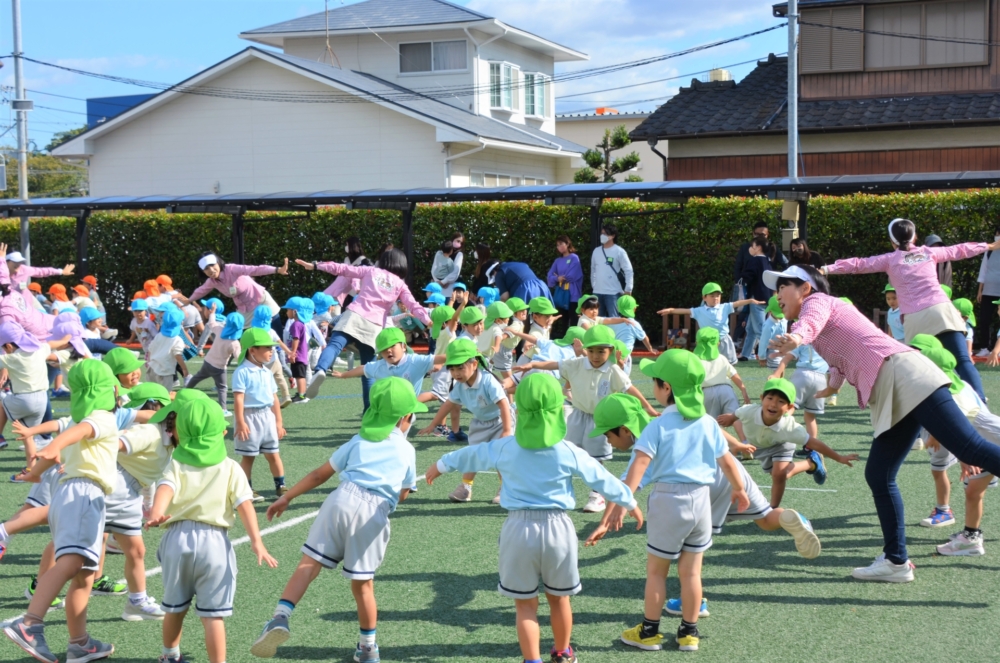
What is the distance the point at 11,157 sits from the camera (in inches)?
2977

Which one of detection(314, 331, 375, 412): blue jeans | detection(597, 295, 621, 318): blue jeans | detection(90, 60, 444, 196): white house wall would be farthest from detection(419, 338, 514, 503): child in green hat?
detection(90, 60, 444, 196): white house wall

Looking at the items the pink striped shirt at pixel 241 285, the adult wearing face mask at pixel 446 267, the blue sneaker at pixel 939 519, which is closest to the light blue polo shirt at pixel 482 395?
the blue sneaker at pixel 939 519

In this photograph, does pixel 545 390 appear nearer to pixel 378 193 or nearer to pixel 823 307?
pixel 823 307

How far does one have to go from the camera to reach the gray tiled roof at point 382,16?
33.6 meters

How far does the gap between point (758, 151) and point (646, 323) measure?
9.70 meters

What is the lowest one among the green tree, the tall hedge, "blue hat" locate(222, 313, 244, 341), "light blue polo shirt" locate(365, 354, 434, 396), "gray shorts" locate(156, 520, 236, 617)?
"gray shorts" locate(156, 520, 236, 617)

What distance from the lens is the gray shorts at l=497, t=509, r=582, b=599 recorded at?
4.90 m

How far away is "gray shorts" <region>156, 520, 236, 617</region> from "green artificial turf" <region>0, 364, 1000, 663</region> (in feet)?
1.63

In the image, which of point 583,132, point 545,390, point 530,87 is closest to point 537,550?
point 545,390

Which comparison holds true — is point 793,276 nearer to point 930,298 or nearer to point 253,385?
point 930,298

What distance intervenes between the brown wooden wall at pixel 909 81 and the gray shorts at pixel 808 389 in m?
18.2

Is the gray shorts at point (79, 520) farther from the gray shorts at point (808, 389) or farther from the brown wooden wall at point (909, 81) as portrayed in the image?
the brown wooden wall at point (909, 81)

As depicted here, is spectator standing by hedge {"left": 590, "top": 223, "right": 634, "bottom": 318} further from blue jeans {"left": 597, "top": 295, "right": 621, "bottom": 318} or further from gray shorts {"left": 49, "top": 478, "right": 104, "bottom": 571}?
gray shorts {"left": 49, "top": 478, "right": 104, "bottom": 571}

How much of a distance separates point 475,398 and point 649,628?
9.82 feet
